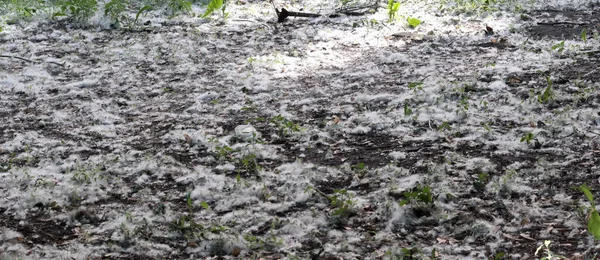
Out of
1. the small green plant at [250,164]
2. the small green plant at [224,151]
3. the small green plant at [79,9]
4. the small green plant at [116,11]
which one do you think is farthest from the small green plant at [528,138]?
the small green plant at [79,9]

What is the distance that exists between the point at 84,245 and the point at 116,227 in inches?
6.9

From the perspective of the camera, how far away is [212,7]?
21.4 ft

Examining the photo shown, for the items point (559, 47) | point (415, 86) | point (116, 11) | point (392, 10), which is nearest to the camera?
point (415, 86)

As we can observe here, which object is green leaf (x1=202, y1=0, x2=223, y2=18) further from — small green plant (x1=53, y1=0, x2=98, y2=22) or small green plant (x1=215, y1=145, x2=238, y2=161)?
small green plant (x1=215, y1=145, x2=238, y2=161)

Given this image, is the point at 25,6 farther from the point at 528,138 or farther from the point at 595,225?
the point at 595,225

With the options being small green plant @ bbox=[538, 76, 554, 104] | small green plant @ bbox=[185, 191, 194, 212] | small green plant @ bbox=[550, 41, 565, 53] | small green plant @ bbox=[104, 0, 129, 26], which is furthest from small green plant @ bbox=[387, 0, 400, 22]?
small green plant @ bbox=[185, 191, 194, 212]

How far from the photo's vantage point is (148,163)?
10.7 ft

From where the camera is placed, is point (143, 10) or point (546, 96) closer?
point (546, 96)

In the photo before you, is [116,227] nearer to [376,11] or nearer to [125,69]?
[125,69]

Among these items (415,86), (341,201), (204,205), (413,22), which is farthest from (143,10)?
(341,201)

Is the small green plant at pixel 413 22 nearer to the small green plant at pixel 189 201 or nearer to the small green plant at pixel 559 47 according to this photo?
the small green plant at pixel 559 47

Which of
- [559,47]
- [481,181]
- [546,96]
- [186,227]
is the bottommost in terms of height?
[186,227]

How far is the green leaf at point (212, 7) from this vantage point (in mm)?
6418

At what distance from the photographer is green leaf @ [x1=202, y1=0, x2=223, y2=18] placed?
6418mm
